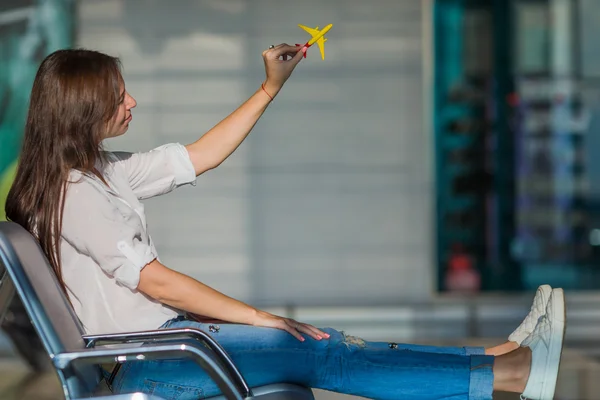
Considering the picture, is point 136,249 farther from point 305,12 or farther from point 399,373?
point 305,12

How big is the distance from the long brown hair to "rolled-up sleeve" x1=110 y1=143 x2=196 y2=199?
12.8 inches

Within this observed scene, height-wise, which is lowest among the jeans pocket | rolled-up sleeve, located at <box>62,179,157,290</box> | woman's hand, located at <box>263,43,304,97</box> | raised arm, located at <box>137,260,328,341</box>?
the jeans pocket

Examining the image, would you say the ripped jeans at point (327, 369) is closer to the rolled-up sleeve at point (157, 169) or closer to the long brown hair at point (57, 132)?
the long brown hair at point (57, 132)

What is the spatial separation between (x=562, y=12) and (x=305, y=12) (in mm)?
1550

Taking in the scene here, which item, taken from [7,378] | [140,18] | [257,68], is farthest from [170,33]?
[7,378]

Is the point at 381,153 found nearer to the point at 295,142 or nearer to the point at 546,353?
the point at 295,142

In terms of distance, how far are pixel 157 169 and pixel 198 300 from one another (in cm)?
52

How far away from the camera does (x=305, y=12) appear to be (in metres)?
5.69

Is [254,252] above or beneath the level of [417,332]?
above

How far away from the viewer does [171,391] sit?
6.70ft

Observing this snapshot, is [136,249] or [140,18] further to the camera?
[140,18]

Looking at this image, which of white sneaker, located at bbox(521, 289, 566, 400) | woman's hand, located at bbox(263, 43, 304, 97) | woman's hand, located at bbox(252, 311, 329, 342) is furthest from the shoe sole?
woman's hand, located at bbox(263, 43, 304, 97)

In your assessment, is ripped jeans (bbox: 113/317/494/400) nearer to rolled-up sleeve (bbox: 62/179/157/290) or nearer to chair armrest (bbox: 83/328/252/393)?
chair armrest (bbox: 83/328/252/393)

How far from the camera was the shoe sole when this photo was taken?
2.06 meters
